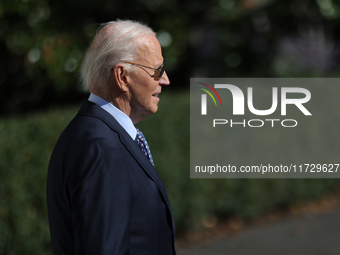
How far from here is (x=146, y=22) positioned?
23.1 feet

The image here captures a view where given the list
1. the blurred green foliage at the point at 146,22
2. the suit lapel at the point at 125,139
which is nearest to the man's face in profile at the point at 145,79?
the suit lapel at the point at 125,139

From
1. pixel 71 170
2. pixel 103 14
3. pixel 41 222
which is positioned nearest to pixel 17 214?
pixel 41 222

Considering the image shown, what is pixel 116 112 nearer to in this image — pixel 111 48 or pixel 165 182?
pixel 111 48

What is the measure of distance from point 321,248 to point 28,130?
3764 millimetres

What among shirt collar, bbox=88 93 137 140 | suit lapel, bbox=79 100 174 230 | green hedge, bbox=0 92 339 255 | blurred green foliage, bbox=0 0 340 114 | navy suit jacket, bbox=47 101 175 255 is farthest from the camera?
blurred green foliage, bbox=0 0 340 114

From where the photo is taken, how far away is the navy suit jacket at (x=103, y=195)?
4.57ft

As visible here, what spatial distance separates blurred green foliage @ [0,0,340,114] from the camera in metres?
6.32

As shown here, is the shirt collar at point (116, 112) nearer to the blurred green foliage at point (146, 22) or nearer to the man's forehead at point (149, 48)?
the man's forehead at point (149, 48)

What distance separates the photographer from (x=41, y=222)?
4195 mm

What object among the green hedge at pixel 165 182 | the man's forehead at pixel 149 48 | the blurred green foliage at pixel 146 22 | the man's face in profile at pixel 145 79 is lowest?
the green hedge at pixel 165 182

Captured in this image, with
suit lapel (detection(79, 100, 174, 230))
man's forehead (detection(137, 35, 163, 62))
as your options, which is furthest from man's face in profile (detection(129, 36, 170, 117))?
suit lapel (detection(79, 100, 174, 230))

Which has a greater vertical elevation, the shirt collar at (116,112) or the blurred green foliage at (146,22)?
the blurred green foliage at (146,22)

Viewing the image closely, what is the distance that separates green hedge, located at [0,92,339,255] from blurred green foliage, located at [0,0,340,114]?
135 cm

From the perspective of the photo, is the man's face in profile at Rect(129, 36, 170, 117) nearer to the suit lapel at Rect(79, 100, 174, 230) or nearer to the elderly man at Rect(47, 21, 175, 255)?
the elderly man at Rect(47, 21, 175, 255)
